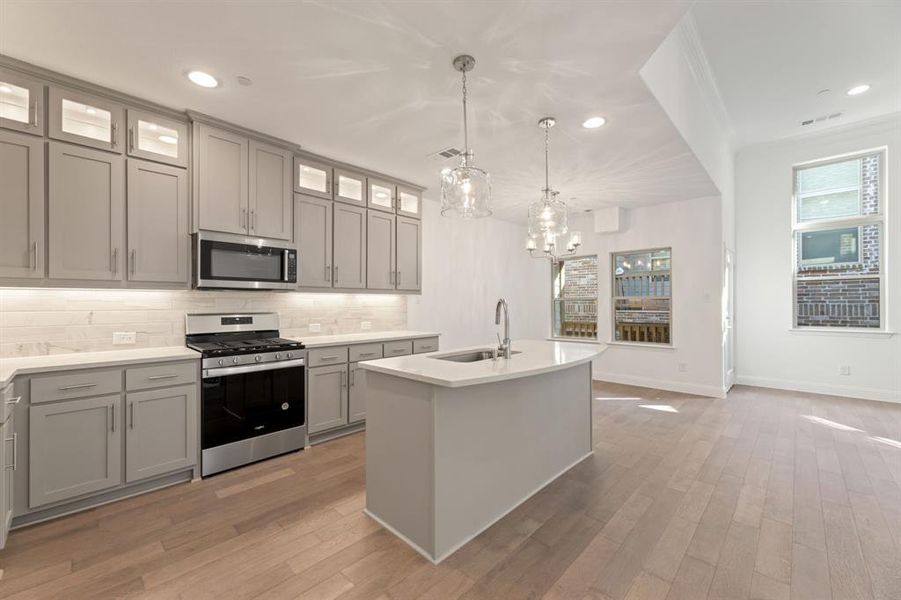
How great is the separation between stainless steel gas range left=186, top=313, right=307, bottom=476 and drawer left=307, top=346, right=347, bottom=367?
0.11 metres

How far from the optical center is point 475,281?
20.4 ft

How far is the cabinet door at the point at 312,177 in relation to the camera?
365 centimetres

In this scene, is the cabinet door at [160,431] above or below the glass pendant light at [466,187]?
below

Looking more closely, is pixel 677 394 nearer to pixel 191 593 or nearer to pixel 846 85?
Answer: pixel 846 85

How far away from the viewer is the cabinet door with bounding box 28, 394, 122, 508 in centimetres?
220

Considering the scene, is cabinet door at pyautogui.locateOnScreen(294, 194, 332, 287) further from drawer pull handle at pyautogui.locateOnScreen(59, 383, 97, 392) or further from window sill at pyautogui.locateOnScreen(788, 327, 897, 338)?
window sill at pyautogui.locateOnScreen(788, 327, 897, 338)

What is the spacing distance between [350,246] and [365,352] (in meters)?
1.15

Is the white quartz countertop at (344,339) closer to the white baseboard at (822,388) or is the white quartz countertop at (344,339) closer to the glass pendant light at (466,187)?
the glass pendant light at (466,187)

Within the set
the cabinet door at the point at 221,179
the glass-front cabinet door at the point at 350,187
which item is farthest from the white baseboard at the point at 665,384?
the cabinet door at the point at 221,179

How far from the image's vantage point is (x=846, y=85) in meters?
4.04

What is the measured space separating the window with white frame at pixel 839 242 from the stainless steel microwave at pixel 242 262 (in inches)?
272

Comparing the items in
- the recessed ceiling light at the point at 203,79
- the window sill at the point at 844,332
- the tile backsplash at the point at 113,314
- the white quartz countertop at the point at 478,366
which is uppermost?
the recessed ceiling light at the point at 203,79

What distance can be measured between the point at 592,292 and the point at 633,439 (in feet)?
11.4

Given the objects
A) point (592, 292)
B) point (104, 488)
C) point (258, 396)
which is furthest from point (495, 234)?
point (104, 488)
